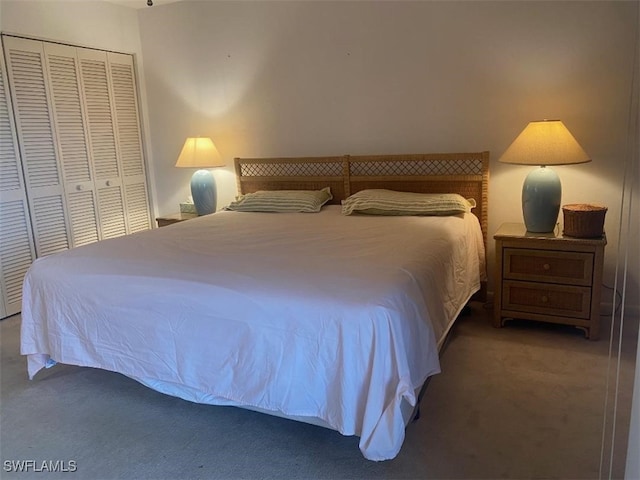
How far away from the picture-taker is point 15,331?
3289mm

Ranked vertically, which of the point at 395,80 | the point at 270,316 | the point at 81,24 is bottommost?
the point at 270,316

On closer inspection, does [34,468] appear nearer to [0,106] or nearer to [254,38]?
[0,106]

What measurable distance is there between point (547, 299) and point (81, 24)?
13.3ft

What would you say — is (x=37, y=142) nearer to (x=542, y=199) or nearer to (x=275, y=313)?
(x=275, y=313)

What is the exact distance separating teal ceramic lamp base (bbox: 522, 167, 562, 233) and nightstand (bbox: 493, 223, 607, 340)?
67mm

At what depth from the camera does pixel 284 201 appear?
3.62 metres

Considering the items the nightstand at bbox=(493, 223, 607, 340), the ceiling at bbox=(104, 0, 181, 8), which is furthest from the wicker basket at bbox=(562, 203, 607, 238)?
the ceiling at bbox=(104, 0, 181, 8)

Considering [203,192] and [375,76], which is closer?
[375,76]

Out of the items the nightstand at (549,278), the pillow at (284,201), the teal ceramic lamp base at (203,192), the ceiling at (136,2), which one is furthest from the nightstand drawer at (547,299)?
the ceiling at (136,2)

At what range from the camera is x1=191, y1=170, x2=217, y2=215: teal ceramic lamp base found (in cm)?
402

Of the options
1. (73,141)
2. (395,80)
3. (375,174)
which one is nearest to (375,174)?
(375,174)

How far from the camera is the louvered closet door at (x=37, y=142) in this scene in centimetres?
347

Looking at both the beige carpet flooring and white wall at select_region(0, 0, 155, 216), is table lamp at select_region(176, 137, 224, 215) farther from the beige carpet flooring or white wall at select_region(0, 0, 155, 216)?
the beige carpet flooring

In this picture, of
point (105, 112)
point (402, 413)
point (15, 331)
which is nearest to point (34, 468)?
point (402, 413)
